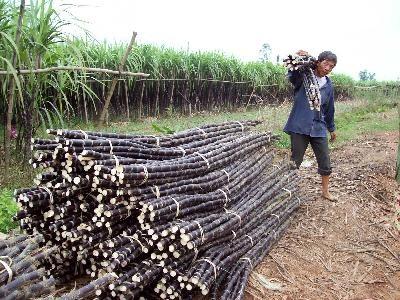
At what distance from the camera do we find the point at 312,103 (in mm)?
5102

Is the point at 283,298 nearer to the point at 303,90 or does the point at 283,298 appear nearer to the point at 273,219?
the point at 273,219

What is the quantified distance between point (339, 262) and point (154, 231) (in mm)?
2073

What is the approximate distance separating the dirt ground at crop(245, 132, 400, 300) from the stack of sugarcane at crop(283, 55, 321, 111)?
1.29 m

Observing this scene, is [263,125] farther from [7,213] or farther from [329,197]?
[7,213]

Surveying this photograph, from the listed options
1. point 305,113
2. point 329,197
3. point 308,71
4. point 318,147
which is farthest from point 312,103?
point 329,197

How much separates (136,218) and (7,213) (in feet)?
5.44

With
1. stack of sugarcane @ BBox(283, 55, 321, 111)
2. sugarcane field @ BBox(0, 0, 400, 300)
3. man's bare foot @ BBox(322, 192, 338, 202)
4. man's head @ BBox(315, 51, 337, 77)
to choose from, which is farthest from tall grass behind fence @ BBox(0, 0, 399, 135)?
man's bare foot @ BBox(322, 192, 338, 202)

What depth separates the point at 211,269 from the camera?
2.94 metres

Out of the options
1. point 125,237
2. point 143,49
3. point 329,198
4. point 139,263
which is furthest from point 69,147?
point 143,49

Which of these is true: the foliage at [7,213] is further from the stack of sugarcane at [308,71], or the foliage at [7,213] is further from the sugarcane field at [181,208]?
the stack of sugarcane at [308,71]

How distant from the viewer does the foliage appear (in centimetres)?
384

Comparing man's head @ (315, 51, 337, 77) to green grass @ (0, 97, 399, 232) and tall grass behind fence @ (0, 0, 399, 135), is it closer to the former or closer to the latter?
green grass @ (0, 97, 399, 232)

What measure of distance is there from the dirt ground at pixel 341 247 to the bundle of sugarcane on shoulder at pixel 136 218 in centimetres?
32

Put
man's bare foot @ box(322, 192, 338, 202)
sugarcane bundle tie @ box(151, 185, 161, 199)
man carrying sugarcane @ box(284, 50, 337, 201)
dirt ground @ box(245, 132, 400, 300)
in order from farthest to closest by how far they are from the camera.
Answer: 1. man's bare foot @ box(322, 192, 338, 202)
2. man carrying sugarcane @ box(284, 50, 337, 201)
3. dirt ground @ box(245, 132, 400, 300)
4. sugarcane bundle tie @ box(151, 185, 161, 199)
